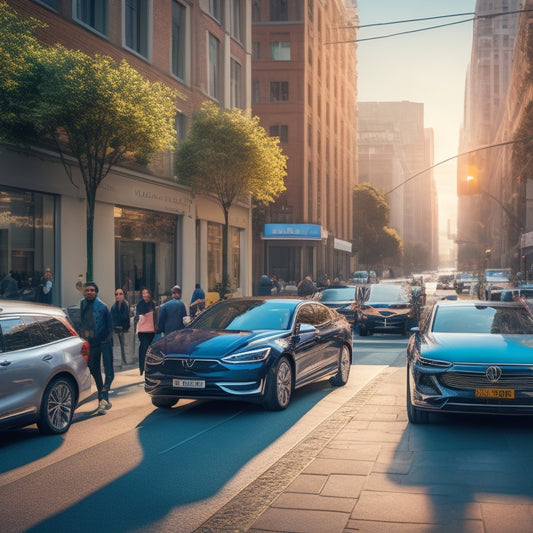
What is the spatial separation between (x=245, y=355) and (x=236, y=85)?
1104 inches

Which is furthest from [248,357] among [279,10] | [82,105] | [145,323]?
[279,10]

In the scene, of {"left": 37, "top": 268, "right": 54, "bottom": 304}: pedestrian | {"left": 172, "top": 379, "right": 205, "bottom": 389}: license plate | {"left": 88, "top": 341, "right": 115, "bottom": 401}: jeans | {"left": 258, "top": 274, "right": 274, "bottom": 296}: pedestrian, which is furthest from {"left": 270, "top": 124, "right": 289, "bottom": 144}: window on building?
{"left": 172, "top": 379, "right": 205, "bottom": 389}: license plate

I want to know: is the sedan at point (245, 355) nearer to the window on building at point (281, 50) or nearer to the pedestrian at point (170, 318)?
the pedestrian at point (170, 318)

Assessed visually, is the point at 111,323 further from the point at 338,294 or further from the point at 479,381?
the point at 338,294

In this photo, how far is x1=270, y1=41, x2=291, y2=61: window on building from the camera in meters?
58.8

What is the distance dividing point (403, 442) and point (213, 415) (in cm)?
286

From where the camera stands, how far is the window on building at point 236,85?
35.3m

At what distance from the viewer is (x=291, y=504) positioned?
5574mm

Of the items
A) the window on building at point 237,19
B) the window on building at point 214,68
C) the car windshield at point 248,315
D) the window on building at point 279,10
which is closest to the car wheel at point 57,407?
the car windshield at point 248,315

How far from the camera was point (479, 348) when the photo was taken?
8.58 meters

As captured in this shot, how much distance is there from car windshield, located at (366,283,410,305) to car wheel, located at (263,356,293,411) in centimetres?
1391

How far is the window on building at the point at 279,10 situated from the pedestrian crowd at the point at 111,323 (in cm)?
4376

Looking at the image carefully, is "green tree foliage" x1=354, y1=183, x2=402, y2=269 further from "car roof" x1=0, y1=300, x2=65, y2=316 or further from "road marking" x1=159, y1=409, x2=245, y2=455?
"car roof" x1=0, y1=300, x2=65, y2=316

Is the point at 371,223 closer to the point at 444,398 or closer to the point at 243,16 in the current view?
the point at 243,16
